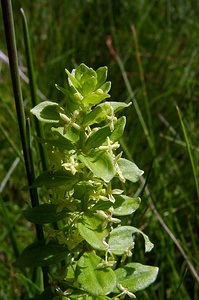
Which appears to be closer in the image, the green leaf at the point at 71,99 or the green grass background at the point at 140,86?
the green leaf at the point at 71,99

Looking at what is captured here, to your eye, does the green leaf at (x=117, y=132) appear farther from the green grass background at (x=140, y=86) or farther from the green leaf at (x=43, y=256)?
the green grass background at (x=140, y=86)

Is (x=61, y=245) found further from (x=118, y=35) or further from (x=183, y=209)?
(x=118, y=35)

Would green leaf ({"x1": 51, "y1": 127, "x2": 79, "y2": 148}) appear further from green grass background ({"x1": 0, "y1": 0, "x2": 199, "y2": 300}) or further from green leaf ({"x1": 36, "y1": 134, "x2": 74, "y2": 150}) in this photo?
green grass background ({"x1": 0, "y1": 0, "x2": 199, "y2": 300})

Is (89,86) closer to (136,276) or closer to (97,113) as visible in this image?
(97,113)

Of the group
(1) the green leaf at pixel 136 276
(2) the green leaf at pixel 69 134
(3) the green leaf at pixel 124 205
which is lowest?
(1) the green leaf at pixel 136 276

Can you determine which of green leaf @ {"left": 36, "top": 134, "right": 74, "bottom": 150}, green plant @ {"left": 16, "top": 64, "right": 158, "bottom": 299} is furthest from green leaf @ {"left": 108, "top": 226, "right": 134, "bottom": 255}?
green leaf @ {"left": 36, "top": 134, "right": 74, "bottom": 150}

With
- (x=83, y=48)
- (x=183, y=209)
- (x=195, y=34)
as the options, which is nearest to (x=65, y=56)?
(x=83, y=48)

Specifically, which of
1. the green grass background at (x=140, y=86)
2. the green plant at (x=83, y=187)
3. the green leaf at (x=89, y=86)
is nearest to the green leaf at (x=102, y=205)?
the green plant at (x=83, y=187)
